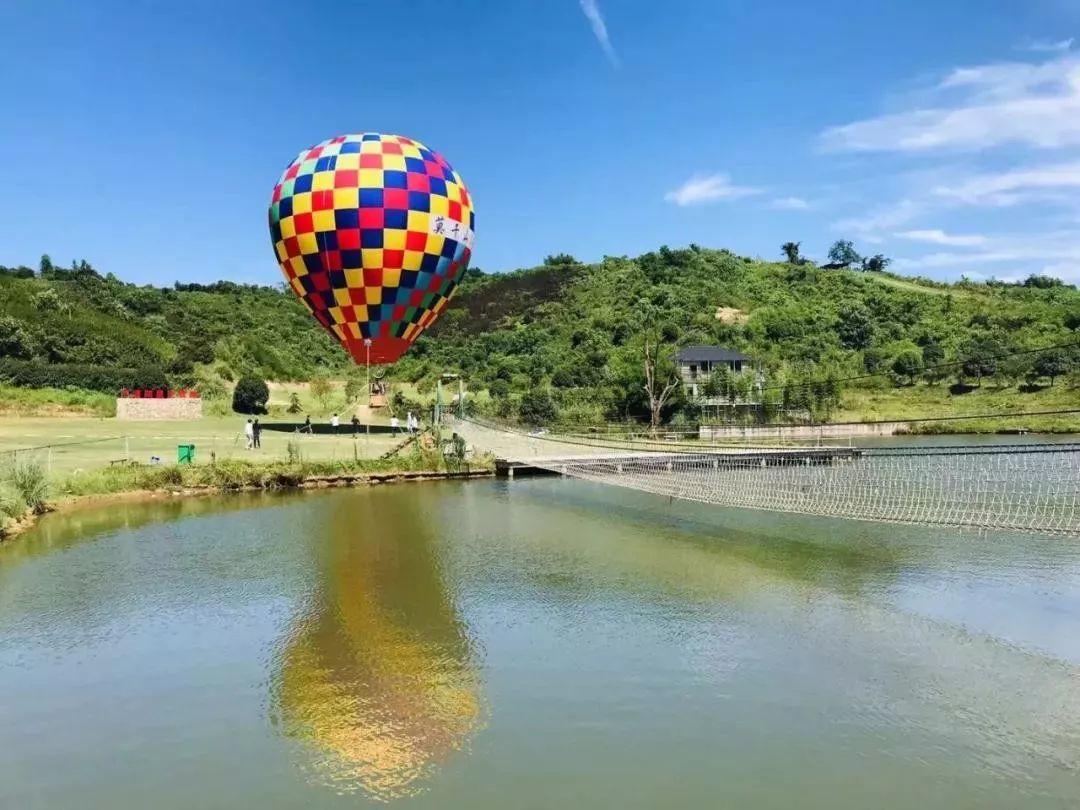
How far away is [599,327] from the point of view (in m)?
70.7

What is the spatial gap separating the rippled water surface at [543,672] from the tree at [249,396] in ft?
69.1

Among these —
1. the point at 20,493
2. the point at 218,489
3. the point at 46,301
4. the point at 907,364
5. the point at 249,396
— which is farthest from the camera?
the point at 907,364

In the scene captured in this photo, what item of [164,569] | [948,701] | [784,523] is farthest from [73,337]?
[948,701]

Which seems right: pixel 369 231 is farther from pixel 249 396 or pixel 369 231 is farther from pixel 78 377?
pixel 78 377

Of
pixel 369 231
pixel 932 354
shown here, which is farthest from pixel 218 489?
pixel 932 354

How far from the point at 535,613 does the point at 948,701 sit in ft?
17.4

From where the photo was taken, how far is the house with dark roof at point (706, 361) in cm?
5519

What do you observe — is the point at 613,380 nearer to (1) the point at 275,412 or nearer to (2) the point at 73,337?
(1) the point at 275,412

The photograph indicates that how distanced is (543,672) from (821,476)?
16.3 m

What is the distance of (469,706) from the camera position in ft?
27.8

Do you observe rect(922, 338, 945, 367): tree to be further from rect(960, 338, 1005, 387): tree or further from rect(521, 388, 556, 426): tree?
rect(521, 388, 556, 426): tree

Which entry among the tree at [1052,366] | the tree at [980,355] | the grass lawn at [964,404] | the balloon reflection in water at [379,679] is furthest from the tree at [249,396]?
the tree at [1052,366]

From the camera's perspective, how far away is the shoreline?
17728 mm

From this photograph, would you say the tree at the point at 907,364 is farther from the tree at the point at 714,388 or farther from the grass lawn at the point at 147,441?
the grass lawn at the point at 147,441
